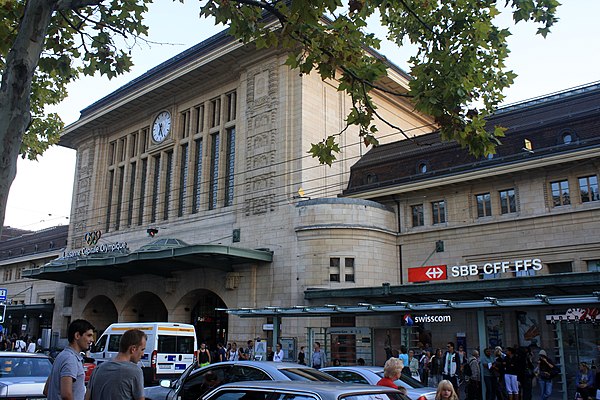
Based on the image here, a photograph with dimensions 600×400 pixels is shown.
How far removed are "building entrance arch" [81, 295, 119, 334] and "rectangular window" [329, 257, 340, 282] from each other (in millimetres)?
20362

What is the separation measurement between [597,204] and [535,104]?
24.5 ft

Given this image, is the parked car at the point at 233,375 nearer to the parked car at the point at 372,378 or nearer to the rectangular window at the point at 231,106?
the parked car at the point at 372,378

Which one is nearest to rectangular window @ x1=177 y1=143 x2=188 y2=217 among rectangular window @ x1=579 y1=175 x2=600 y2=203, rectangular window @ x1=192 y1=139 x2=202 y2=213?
rectangular window @ x1=192 y1=139 x2=202 y2=213

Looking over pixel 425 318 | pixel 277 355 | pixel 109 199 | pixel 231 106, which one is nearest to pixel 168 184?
pixel 231 106

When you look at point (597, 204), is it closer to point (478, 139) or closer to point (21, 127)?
point (478, 139)

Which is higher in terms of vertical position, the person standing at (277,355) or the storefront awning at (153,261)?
the storefront awning at (153,261)

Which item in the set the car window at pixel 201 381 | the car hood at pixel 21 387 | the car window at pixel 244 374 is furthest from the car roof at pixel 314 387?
the car hood at pixel 21 387

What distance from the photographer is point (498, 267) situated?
1062 inches

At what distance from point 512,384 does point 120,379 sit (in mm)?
13180

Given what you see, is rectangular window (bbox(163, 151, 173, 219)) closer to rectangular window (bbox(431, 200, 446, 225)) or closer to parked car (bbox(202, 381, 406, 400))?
rectangular window (bbox(431, 200, 446, 225))

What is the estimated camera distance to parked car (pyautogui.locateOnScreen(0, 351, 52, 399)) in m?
10.9

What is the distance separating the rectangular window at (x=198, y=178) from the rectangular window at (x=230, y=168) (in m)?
2.32

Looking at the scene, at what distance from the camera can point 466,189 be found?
1160 inches

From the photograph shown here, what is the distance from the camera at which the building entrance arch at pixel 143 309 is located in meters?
38.9
